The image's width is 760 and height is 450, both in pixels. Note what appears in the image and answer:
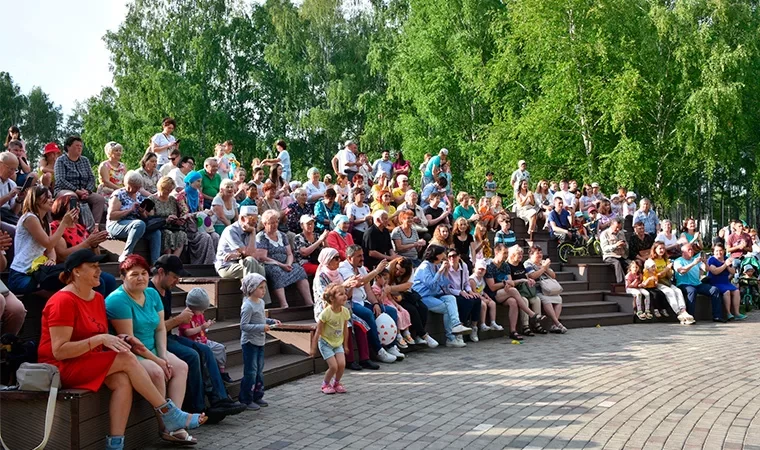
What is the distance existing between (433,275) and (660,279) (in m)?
6.16

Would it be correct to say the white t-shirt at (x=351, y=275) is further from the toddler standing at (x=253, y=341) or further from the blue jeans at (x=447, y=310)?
the toddler standing at (x=253, y=341)

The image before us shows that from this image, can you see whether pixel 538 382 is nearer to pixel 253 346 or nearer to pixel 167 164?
pixel 253 346

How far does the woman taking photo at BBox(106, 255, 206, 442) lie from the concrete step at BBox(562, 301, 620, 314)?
9.69 m

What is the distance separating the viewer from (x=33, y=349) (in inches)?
Result: 226

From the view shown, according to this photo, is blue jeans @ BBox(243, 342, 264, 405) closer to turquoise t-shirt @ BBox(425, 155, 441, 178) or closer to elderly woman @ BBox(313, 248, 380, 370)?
elderly woman @ BBox(313, 248, 380, 370)

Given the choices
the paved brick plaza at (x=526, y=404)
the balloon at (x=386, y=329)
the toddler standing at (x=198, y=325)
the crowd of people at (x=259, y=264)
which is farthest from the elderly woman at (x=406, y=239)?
the toddler standing at (x=198, y=325)

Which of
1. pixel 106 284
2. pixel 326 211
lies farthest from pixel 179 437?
pixel 326 211

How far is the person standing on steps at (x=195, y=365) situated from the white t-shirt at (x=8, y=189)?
3.29 metres

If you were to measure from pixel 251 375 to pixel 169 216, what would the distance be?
11.9ft

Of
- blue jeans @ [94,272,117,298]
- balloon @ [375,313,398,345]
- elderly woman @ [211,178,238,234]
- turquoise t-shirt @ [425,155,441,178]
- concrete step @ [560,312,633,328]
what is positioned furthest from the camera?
turquoise t-shirt @ [425,155,441,178]

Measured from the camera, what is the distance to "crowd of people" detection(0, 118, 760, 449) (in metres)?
5.89

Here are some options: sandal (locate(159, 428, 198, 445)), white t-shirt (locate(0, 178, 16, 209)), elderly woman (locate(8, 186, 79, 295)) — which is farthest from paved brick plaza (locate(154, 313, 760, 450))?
white t-shirt (locate(0, 178, 16, 209))

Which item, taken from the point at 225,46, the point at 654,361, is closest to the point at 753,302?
the point at 654,361

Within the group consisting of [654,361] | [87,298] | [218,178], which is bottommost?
[654,361]
